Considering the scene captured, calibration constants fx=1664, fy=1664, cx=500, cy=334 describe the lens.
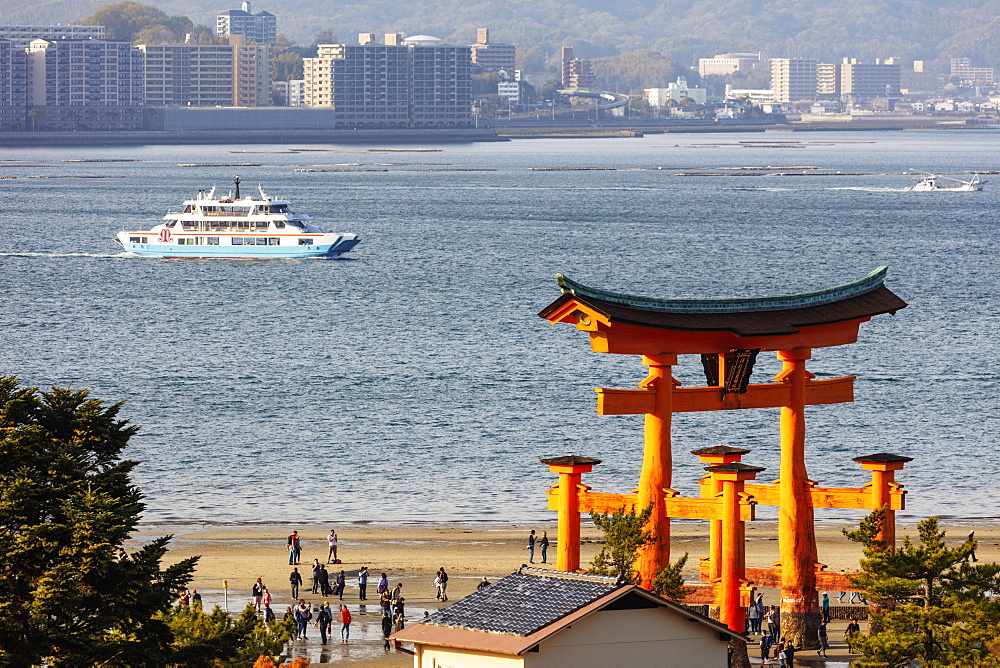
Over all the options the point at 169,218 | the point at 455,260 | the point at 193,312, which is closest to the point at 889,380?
the point at 193,312

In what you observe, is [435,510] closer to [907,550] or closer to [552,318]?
[552,318]

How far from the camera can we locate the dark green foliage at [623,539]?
2923 centimetres

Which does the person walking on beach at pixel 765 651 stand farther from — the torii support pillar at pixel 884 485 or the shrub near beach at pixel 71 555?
the shrub near beach at pixel 71 555

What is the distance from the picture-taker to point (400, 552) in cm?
4697

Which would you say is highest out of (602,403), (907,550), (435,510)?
(602,403)

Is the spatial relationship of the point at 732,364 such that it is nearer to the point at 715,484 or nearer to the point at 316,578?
the point at 715,484

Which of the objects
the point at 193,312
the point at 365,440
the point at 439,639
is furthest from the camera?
the point at 193,312

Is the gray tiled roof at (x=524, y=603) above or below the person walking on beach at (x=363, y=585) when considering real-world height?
above

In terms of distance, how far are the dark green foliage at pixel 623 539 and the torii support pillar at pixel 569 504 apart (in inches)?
20.0

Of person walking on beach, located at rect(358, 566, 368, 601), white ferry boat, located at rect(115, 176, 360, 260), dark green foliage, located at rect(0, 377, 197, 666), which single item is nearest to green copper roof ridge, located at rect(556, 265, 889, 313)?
dark green foliage, located at rect(0, 377, 197, 666)

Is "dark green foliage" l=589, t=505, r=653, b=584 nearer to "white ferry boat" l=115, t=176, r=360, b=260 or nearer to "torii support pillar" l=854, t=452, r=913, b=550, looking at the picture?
"torii support pillar" l=854, t=452, r=913, b=550

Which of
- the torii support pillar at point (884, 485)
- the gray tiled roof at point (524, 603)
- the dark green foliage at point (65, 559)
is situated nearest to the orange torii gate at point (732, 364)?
the torii support pillar at point (884, 485)

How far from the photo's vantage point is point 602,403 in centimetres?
3088

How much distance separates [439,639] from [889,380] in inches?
2464
